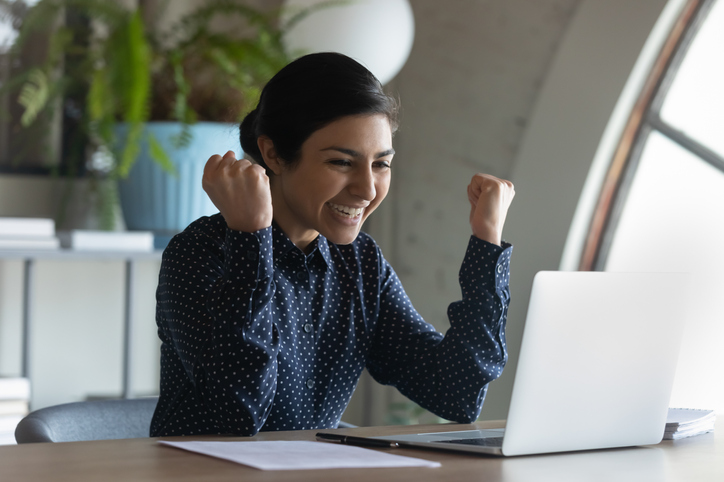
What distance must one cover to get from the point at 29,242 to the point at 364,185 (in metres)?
1.17

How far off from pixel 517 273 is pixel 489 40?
76cm

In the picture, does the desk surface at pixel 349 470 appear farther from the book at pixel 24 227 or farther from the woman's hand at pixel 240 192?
the book at pixel 24 227

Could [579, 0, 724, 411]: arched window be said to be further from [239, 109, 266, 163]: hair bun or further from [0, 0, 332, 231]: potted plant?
[239, 109, 266, 163]: hair bun

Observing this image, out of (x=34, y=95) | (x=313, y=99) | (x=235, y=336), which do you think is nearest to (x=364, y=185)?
(x=313, y=99)

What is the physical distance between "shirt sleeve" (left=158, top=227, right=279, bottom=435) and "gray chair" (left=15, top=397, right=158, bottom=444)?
210 millimetres

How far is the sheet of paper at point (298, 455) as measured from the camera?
0.79 metres

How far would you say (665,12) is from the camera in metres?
2.28

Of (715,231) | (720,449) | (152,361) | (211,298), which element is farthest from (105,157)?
(720,449)

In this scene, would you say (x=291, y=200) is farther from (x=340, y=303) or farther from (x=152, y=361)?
(x=152, y=361)

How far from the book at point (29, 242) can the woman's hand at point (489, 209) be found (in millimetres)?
1281

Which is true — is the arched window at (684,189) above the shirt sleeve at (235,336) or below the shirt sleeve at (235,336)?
above

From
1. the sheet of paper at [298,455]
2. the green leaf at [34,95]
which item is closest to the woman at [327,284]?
the sheet of paper at [298,455]

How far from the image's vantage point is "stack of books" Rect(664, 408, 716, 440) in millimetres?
1095

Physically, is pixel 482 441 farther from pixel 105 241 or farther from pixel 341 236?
pixel 105 241
